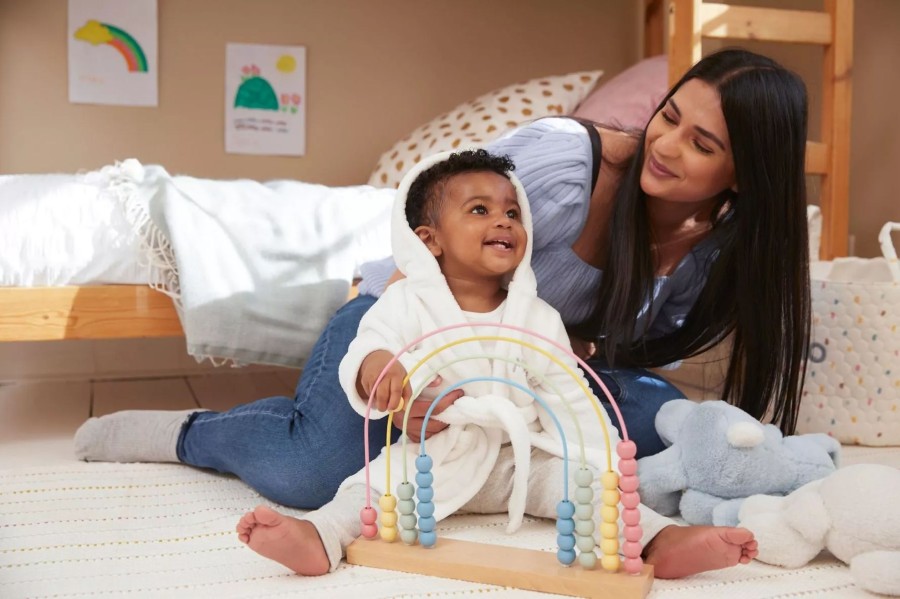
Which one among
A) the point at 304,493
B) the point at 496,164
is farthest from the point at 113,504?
the point at 496,164

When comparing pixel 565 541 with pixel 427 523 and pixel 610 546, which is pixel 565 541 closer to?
pixel 610 546

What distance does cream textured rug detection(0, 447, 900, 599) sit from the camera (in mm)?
1049

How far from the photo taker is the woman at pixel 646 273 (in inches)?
53.2

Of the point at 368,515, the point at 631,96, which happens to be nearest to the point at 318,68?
the point at 631,96

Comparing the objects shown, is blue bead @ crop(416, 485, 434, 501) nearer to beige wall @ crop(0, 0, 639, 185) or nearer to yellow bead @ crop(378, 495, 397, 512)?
yellow bead @ crop(378, 495, 397, 512)

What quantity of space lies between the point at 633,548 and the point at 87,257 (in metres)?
1.22

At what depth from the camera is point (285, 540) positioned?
3.43 ft

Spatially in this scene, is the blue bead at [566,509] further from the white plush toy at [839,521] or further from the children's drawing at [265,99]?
the children's drawing at [265,99]

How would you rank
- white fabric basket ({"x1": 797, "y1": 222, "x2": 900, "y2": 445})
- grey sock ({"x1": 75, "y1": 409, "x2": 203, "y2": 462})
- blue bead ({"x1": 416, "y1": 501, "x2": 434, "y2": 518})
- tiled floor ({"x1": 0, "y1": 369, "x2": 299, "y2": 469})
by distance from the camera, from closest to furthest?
blue bead ({"x1": 416, "y1": 501, "x2": 434, "y2": 518}) → grey sock ({"x1": 75, "y1": 409, "x2": 203, "y2": 462}) → white fabric basket ({"x1": 797, "y1": 222, "x2": 900, "y2": 445}) → tiled floor ({"x1": 0, "y1": 369, "x2": 299, "y2": 469})

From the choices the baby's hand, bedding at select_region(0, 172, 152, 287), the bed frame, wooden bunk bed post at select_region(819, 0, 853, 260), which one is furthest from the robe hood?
wooden bunk bed post at select_region(819, 0, 853, 260)

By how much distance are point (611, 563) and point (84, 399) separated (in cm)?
169

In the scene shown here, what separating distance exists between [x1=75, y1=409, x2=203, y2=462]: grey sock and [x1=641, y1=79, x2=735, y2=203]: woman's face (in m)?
0.83

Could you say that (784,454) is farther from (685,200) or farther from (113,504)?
(113,504)

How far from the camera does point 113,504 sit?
4.53ft
